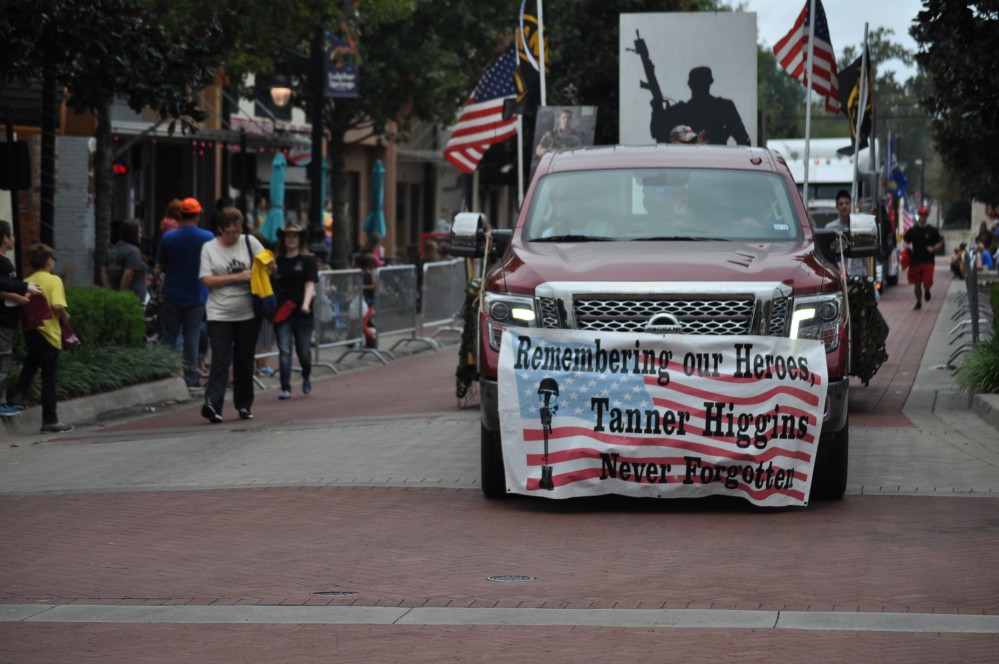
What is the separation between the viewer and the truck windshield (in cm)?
1072

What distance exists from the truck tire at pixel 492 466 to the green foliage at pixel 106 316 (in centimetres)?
770

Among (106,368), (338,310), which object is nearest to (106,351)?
(106,368)

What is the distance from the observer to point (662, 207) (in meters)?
10.9

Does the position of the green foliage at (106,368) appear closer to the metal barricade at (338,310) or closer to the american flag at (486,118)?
the metal barricade at (338,310)

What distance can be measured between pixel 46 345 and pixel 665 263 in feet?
21.7

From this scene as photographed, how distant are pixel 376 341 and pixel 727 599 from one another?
612 inches

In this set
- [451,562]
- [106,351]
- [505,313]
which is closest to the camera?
[451,562]

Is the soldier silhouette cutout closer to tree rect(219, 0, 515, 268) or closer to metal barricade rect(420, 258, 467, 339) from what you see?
metal barricade rect(420, 258, 467, 339)

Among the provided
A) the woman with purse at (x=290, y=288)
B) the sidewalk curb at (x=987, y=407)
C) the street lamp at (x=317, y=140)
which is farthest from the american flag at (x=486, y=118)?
the sidewalk curb at (x=987, y=407)

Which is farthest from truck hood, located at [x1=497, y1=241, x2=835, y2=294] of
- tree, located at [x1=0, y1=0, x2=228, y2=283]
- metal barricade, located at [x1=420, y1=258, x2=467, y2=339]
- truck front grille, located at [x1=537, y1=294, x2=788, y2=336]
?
metal barricade, located at [x1=420, y1=258, x2=467, y2=339]

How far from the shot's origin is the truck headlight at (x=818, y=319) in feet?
31.6

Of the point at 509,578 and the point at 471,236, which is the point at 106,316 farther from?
the point at 509,578

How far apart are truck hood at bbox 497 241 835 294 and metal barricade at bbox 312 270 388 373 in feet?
34.0

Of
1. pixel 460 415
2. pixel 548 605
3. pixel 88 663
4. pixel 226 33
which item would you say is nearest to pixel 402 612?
pixel 548 605
